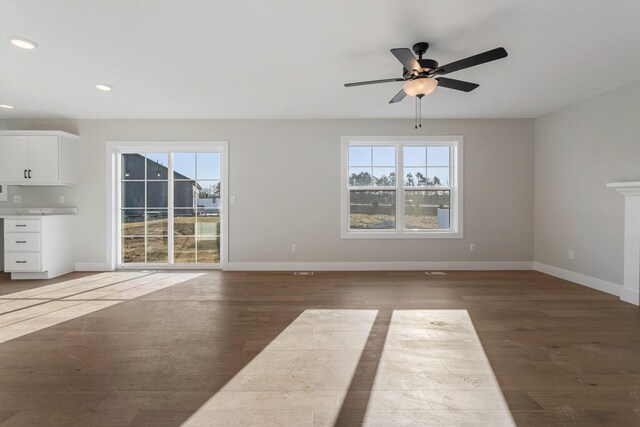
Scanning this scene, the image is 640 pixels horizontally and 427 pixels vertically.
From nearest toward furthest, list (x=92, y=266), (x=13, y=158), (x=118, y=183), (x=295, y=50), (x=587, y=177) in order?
1. (x=295, y=50)
2. (x=587, y=177)
3. (x=13, y=158)
4. (x=92, y=266)
5. (x=118, y=183)

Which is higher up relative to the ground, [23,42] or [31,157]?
[23,42]

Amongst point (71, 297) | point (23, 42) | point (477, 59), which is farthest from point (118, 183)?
point (477, 59)

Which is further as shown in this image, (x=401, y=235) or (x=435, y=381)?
(x=401, y=235)

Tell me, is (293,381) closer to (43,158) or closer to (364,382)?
(364,382)

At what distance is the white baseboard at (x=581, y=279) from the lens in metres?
3.80

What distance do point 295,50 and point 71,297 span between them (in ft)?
12.4

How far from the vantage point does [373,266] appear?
5.16 m

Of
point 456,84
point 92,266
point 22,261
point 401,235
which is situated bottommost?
point 92,266

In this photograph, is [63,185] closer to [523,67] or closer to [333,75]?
[333,75]

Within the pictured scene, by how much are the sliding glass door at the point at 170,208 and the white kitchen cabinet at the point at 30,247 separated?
0.91m

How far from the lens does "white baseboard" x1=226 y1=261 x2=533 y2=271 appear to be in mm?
5145

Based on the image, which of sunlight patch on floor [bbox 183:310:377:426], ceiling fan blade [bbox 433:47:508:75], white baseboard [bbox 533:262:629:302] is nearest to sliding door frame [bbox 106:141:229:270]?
sunlight patch on floor [bbox 183:310:377:426]

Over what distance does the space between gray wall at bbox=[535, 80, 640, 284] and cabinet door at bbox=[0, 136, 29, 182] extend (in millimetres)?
8156

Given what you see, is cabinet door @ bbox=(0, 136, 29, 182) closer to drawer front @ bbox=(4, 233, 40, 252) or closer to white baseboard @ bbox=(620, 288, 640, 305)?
drawer front @ bbox=(4, 233, 40, 252)
